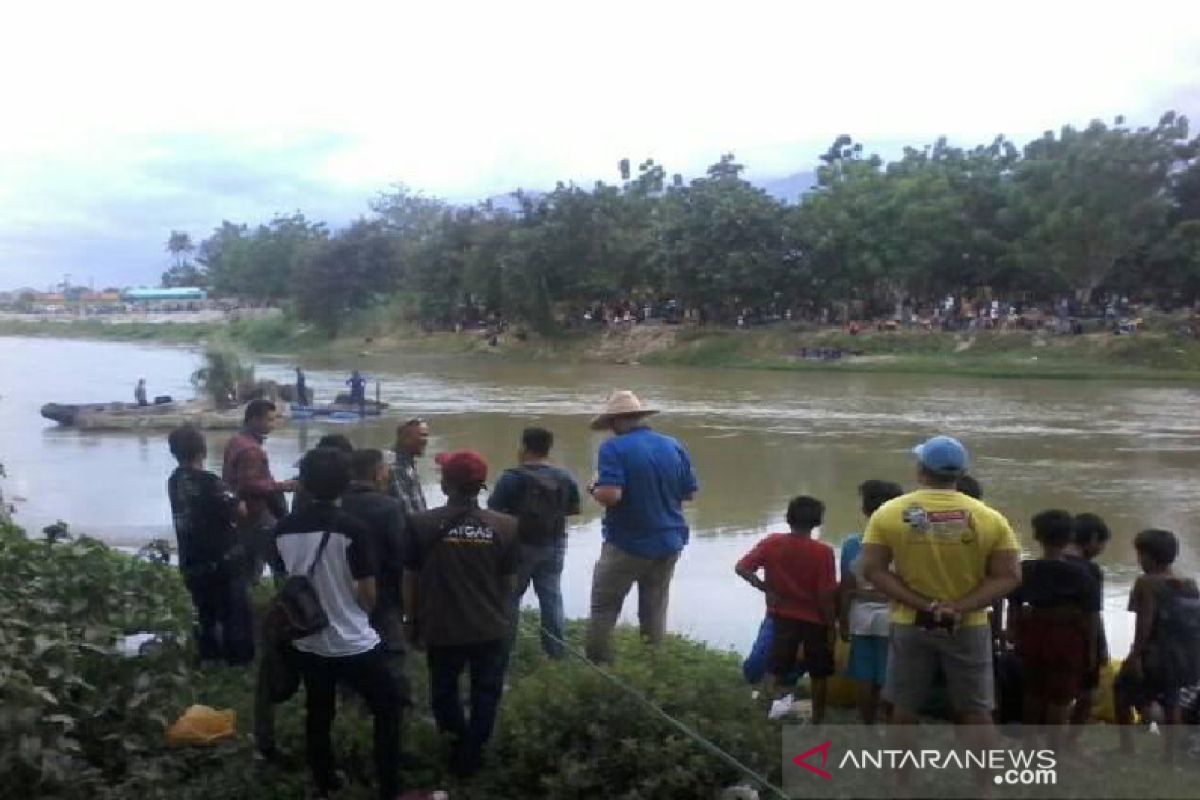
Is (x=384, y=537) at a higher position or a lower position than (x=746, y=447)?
higher

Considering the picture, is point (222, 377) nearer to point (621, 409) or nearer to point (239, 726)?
point (621, 409)

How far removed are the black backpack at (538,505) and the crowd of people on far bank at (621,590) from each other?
0.01m

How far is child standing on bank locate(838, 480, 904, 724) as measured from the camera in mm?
5789

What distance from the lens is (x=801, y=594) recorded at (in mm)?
6098

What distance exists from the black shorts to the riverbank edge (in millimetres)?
31316

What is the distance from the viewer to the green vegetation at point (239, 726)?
4.79 meters

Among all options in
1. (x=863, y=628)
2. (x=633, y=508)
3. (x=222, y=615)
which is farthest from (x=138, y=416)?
(x=863, y=628)

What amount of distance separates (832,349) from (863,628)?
49.6 metres

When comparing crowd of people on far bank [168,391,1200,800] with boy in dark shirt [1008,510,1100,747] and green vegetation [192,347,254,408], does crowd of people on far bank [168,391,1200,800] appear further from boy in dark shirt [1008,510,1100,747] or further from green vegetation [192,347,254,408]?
green vegetation [192,347,254,408]

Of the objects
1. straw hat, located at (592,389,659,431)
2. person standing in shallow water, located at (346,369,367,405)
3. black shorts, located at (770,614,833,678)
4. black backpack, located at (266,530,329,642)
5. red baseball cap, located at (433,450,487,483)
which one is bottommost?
person standing in shallow water, located at (346,369,367,405)

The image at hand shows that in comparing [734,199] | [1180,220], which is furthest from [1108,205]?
Answer: [734,199]

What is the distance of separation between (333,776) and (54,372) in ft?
195

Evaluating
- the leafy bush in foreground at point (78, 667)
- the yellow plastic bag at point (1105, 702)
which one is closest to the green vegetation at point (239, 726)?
the leafy bush in foreground at point (78, 667)

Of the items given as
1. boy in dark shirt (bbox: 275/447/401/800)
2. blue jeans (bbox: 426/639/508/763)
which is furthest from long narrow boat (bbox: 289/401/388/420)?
boy in dark shirt (bbox: 275/447/401/800)
